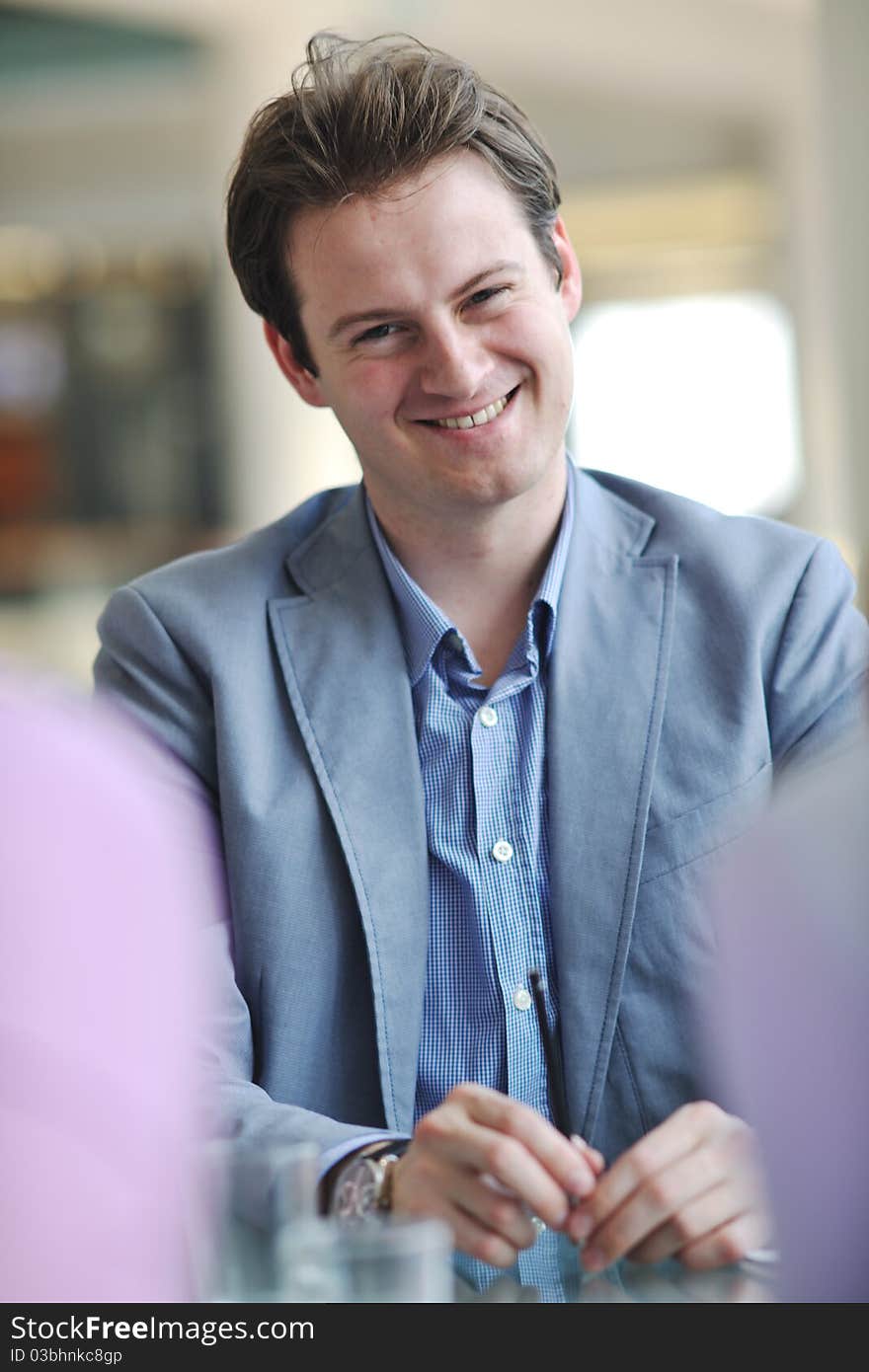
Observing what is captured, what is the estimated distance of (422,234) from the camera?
1.42 m

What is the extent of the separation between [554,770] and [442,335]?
393mm

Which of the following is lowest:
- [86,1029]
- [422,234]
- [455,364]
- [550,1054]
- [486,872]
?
[550,1054]

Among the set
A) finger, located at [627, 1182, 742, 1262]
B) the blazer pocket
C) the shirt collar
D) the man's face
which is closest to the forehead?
the man's face

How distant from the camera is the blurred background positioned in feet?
20.5

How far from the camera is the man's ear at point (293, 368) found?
1.69 meters

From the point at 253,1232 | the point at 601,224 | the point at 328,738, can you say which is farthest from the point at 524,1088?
the point at 601,224

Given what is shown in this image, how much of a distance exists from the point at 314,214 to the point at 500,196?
17cm

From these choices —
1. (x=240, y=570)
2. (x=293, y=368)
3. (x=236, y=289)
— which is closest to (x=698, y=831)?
(x=240, y=570)

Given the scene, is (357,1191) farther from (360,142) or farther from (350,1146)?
(360,142)

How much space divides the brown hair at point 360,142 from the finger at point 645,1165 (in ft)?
2.77

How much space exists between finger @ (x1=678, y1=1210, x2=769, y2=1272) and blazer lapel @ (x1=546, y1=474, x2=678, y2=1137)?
18.4 inches

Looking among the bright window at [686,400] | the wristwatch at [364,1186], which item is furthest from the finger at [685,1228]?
the bright window at [686,400]

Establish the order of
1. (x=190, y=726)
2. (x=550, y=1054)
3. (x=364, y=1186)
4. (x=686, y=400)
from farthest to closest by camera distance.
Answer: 1. (x=686, y=400)
2. (x=190, y=726)
3. (x=550, y=1054)
4. (x=364, y=1186)
